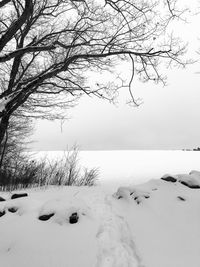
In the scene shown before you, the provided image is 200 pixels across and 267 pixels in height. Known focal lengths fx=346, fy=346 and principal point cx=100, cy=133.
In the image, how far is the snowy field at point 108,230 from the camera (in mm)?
5027

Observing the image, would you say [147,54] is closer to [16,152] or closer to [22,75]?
[22,75]

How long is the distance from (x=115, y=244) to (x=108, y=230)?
440mm

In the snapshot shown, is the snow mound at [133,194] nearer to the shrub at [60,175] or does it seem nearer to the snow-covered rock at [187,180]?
the snow-covered rock at [187,180]

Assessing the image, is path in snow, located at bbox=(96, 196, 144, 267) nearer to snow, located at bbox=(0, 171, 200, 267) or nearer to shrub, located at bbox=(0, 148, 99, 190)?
snow, located at bbox=(0, 171, 200, 267)

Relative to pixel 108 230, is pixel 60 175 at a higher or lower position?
higher

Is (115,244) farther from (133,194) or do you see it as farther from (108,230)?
(133,194)

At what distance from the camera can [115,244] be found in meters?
5.34

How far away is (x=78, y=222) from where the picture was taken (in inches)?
230

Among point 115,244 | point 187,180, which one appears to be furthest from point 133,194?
point 115,244

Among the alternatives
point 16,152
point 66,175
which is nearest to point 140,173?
point 66,175

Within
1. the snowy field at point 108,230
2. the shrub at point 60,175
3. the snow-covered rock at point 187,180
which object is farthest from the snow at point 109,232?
the shrub at point 60,175

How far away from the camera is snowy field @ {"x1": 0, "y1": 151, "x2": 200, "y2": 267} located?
5.03 meters

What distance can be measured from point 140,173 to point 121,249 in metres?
10.2

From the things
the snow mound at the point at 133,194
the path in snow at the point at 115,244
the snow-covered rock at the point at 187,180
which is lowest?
the path in snow at the point at 115,244
